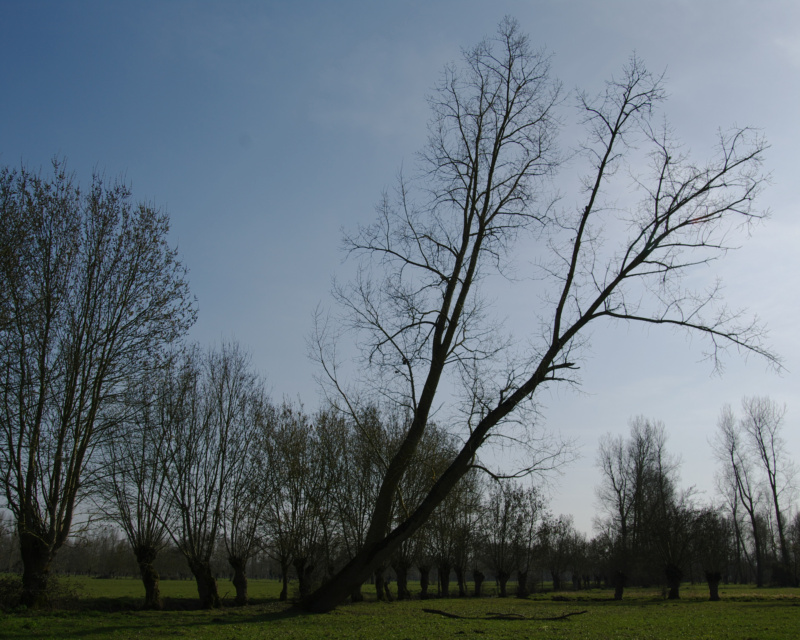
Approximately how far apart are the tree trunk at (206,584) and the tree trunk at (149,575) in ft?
5.95

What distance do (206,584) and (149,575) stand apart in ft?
9.48

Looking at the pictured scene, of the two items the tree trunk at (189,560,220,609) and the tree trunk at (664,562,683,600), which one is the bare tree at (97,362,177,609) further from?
the tree trunk at (664,562,683,600)

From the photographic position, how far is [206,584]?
2317 cm

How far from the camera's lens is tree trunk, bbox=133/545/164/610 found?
77.6 ft

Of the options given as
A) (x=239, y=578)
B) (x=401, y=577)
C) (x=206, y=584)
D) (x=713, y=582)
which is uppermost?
(x=206, y=584)

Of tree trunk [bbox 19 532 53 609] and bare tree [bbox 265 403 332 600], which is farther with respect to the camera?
bare tree [bbox 265 403 332 600]

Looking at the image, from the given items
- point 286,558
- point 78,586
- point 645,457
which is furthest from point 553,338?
point 645,457

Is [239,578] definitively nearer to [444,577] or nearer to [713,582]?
[444,577]

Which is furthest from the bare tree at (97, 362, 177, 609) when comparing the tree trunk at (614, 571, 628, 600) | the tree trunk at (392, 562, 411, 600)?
the tree trunk at (614, 571, 628, 600)

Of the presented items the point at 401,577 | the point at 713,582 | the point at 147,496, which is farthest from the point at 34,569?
the point at 713,582

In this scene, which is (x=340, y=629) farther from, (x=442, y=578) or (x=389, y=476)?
(x=442, y=578)

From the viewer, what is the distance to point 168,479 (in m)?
24.3

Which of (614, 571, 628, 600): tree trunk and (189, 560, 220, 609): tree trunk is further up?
(189, 560, 220, 609): tree trunk

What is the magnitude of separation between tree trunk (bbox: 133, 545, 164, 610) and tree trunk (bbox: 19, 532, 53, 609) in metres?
7.19
